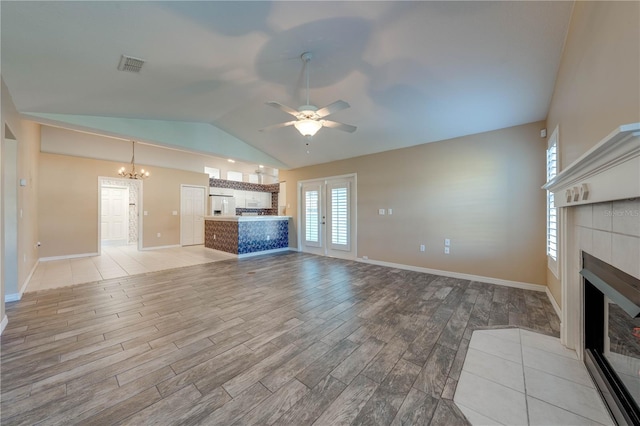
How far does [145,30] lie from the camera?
84.2 inches

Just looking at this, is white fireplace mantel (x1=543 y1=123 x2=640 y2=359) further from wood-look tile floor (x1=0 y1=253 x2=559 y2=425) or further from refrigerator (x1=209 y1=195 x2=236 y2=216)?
refrigerator (x1=209 y1=195 x2=236 y2=216)

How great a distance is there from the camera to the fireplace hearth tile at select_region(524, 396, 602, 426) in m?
1.36

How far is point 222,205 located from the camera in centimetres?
929

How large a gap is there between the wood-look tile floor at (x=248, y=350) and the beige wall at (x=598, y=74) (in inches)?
74.3

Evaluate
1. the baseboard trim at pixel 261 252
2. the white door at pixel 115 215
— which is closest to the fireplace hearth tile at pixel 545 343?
the baseboard trim at pixel 261 252

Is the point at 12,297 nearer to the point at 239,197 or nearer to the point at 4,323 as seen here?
the point at 4,323

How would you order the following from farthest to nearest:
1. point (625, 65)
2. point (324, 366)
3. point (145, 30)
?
1. point (145, 30)
2. point (324, 366)
3. point (625, 65)

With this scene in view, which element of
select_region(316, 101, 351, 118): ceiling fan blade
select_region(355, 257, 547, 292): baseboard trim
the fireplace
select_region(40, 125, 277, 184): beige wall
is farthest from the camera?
select_region(40, 125, 277, 184): beige wall

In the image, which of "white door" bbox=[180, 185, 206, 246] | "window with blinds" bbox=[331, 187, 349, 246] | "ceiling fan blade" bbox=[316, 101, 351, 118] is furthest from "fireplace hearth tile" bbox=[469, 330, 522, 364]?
"white door" bbox=[180, 185, 206, 246]

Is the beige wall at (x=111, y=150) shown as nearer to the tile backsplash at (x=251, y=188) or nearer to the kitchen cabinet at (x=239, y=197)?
the tile backsplash at (x=251, y=188)

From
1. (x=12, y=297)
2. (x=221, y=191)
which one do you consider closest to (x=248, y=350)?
(x=12, y=297)

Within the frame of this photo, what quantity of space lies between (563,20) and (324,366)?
12.0 feet

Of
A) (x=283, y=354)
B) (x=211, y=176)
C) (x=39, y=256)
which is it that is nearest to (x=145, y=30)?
(x=283, y=354)

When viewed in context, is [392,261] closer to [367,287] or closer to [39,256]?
[367,287]
